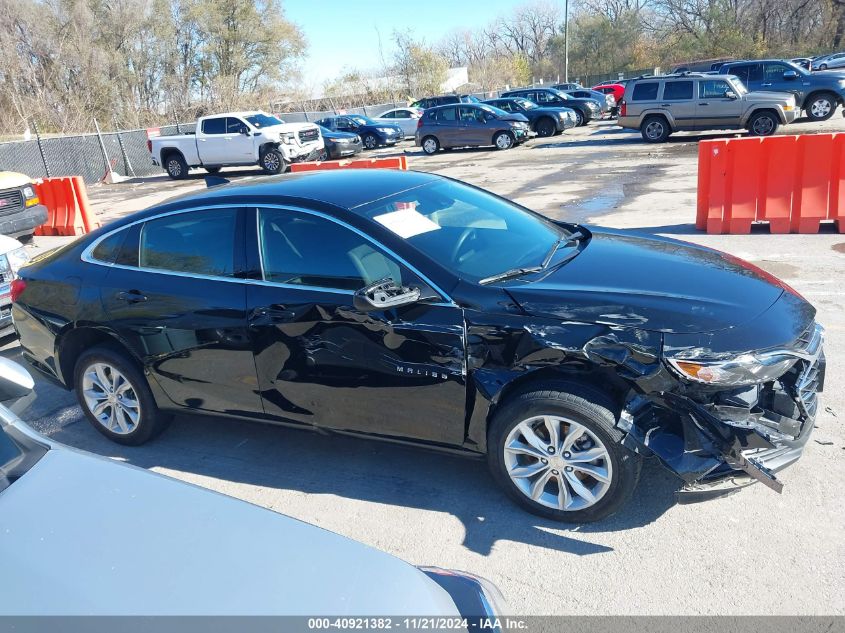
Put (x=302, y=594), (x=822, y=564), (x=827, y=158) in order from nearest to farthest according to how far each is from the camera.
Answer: (x=302, y=594)
(x=822, y=564)
(x=827, y=158)

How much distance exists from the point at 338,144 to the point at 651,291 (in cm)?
2262

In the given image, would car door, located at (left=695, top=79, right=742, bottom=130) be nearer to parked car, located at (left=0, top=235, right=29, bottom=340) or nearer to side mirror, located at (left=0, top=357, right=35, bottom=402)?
parked car, located at (left=0, top=235, right=29, bottom=340)

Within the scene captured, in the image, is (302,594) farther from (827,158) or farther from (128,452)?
(827,158)

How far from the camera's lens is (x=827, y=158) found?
818 cm

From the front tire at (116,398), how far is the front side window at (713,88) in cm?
1969

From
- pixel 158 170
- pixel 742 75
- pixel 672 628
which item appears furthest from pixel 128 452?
pixel 158 170

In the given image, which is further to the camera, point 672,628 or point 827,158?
point 827,158

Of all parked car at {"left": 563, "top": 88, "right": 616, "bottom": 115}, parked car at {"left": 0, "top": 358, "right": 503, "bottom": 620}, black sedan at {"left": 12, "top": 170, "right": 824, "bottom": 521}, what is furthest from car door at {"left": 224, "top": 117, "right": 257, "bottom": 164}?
parked car at {"left": 0, "top": 358, "right": 503, "bottom": 620}

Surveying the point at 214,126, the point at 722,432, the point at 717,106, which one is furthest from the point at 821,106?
the point at 722,432

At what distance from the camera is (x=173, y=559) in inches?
76.9

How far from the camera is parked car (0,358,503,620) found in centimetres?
180

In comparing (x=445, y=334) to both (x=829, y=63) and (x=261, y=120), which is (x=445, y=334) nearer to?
(x=261, y=120)

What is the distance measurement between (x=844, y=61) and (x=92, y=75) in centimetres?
4034

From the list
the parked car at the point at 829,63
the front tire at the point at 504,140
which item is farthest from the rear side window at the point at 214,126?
the parked car at the point at 829,63
